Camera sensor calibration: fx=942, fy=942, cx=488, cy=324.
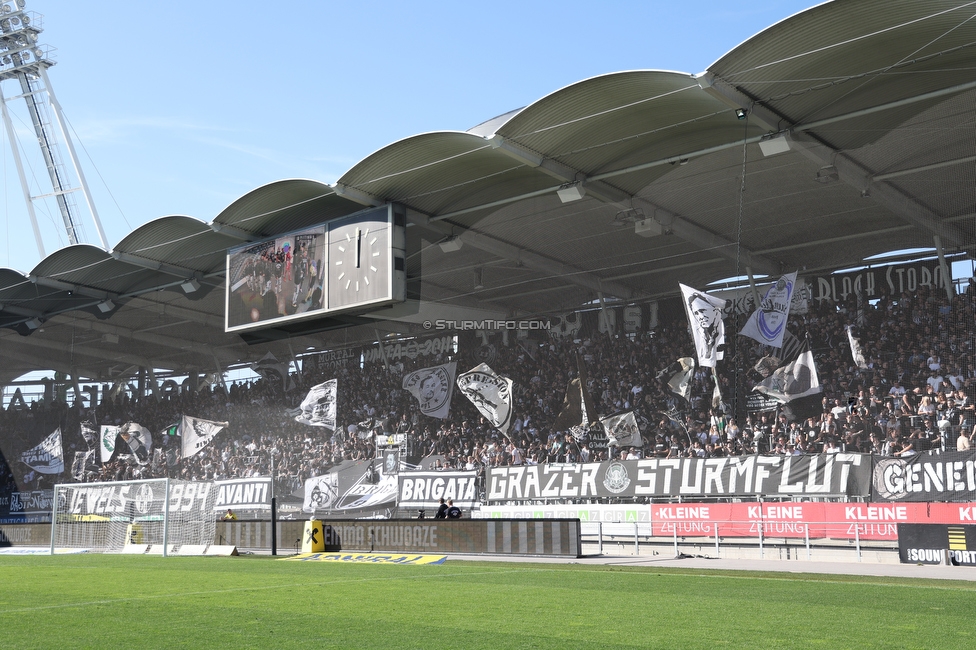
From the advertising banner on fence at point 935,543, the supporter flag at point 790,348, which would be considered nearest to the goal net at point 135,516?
the supporter flag at point 790,348

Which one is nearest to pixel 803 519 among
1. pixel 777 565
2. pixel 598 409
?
pixel 777 565

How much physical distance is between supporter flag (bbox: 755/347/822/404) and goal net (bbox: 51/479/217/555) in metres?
14.6

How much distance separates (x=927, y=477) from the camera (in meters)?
19.2

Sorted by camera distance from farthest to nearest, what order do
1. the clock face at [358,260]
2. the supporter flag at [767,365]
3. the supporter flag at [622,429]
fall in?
1. the supporter flag at [622,429]
2. the clock face at [358,260]
3. the supporter flag at [767,365]

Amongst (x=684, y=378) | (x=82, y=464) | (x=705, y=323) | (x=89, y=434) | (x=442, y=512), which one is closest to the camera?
(x=442, y=512)

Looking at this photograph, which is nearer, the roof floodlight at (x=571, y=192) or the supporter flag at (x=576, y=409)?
the roof floodlight at (x=571, y=192)

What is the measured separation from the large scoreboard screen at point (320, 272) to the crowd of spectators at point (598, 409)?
5783mm

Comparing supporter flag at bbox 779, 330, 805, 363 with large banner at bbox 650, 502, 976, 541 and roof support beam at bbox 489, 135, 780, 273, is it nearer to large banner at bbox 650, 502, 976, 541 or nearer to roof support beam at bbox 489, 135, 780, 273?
roof support beam at bbox 489, 135, 780, 273

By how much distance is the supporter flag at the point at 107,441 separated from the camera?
37844mm

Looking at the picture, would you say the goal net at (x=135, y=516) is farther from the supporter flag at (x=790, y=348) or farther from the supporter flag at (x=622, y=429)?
the supporter flag at (x=790, y=348)

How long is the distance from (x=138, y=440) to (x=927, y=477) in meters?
29.2

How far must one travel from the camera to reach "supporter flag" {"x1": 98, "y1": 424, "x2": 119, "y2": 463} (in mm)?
37844

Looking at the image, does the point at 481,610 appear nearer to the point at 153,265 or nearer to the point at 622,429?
the point at 622,429

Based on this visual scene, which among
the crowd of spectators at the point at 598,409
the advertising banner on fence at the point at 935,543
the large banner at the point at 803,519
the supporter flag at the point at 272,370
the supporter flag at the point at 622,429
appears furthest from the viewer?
the supporter flag at the point at 272,370
